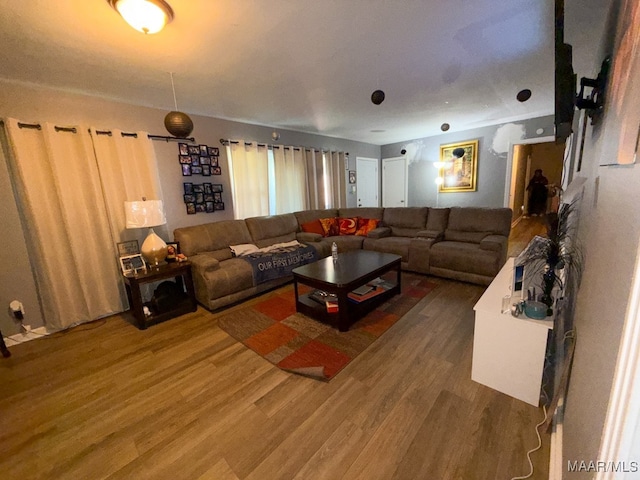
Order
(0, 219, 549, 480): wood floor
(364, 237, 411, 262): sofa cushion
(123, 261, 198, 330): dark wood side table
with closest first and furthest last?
(0, 219, 549, 480): wood floor → (123, 261, 198, 330): dark wood side table → (364, 237, 411, 262): sofa cushion

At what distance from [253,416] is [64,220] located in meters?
2.68

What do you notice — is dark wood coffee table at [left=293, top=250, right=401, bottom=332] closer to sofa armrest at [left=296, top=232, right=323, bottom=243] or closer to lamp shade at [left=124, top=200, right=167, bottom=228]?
sofa armrest at [left=296, top=232, right=323, bottom=243]

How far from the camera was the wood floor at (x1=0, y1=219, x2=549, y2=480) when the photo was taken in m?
1.22

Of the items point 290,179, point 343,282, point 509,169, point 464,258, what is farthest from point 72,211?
point 509,169

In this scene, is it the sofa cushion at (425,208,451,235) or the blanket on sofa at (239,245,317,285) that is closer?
the blanket on sofa at (239,245,317,285)

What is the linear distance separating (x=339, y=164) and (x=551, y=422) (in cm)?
495

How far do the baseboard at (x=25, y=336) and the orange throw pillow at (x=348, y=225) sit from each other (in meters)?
3.87

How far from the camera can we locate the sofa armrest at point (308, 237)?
4137mm

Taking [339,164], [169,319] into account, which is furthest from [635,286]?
[339,164]

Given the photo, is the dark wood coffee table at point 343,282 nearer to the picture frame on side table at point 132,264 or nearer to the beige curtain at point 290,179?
the picture frame on side table at point 132,264

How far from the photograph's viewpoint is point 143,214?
2600mm

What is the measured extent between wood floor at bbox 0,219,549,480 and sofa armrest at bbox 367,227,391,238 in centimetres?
208

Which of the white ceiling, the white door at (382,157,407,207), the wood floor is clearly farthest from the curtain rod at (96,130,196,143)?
the white door at (382,157,407,207)

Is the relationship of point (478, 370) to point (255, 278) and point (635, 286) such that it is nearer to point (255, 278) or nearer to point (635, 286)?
point (635, 286)
